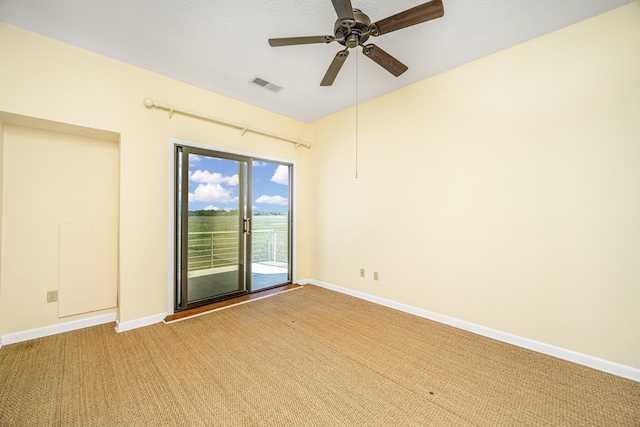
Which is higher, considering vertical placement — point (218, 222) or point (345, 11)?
point (345, 11)

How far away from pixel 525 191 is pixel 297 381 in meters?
2.69

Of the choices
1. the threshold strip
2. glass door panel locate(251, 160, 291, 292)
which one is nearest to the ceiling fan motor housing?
glass door panel locate(251, 160, 291, 292)

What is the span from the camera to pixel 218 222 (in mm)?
3514

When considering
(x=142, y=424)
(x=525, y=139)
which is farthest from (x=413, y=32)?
(x=142, y=424)

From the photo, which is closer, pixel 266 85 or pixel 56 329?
pixel 56 329

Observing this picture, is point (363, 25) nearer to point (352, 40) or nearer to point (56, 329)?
point (352, 40)

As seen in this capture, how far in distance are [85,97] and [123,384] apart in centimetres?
270

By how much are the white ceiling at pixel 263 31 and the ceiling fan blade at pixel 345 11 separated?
1.45 ft

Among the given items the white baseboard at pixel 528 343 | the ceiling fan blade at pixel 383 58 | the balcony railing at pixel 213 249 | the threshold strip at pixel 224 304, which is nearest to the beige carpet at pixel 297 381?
the white baseboard at pixel 528 343

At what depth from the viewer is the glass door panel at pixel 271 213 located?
164 inches

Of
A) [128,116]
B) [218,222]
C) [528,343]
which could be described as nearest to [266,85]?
[128,116]

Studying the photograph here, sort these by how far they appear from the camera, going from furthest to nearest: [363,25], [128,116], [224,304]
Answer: [224,304]
[128,116]
[363,25]

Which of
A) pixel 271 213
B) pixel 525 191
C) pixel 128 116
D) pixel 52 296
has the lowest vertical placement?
pixel 52 296

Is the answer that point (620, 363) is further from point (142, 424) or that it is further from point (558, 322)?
point (142, 424)
